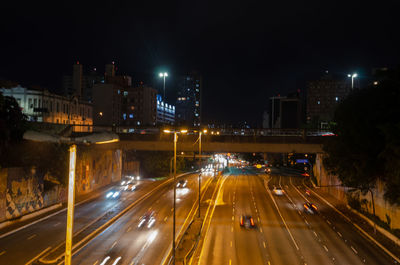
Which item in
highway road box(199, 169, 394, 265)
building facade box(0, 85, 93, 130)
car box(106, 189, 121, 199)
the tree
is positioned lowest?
highway road box(199, 169, 394, 265)

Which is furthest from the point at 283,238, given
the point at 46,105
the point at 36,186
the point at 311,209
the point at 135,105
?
the point at 135,105

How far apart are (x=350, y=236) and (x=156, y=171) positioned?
72.4m

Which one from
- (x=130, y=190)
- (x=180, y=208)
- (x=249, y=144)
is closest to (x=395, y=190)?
(x=249, y=144)

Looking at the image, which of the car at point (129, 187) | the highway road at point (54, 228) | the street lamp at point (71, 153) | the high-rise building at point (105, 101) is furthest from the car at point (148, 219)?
the high-rise building at point (105, 101)

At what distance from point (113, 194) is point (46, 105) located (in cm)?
4391

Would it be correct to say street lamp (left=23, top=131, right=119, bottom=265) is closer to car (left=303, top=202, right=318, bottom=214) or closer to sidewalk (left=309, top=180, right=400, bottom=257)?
sidewalk (left=309, top=180, right=400, bottom=257)

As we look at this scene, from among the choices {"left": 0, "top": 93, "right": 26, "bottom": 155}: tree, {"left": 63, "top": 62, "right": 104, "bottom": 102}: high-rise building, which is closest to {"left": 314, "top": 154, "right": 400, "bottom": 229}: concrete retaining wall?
{"left": 0, "top": 93, "right": 26, "bottom": 155}: tree

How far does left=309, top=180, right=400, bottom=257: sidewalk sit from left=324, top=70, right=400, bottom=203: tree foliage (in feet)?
12.8

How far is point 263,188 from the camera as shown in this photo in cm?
7375

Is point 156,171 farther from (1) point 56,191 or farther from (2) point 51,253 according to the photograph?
(2) point 51,253

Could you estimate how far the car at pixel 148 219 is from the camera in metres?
39.6

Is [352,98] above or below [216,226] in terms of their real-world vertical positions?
above

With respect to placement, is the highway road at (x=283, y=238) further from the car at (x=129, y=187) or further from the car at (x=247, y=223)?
the car at (x=129, y=187)

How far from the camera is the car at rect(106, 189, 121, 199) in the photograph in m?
56.3
